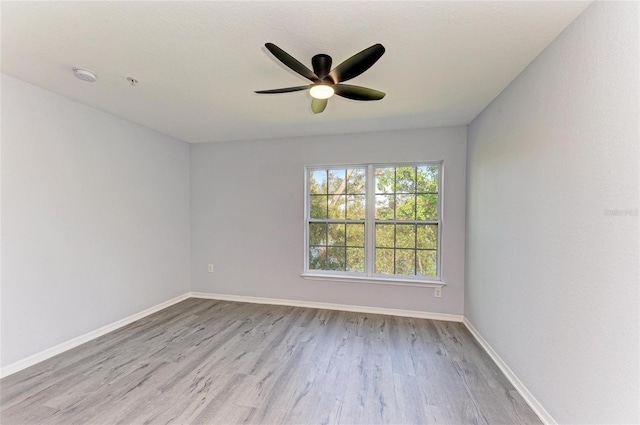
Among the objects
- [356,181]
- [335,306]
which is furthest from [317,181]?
[335,306]

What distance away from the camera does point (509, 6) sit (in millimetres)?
1365

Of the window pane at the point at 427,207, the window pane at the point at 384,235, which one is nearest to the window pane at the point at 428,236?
the window pane at the point at 427,207

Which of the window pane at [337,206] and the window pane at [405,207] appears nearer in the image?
the window pane at [405,207]

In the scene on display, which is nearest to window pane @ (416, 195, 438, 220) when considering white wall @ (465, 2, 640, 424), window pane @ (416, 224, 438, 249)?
window pane @ (416, 224, 438, 249)

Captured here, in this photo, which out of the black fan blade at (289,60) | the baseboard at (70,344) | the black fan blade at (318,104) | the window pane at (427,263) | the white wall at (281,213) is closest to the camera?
the black fan blade at (289,60)

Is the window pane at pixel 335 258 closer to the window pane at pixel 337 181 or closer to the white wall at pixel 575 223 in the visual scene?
the window pane at pixel 337 181

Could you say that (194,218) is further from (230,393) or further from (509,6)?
(509,6)

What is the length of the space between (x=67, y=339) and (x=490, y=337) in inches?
162

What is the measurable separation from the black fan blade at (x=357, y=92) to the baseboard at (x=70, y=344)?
340 cm

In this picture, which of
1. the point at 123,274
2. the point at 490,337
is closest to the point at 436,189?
the point at 490,337

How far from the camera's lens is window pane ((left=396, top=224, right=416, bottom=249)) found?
3.50 meters

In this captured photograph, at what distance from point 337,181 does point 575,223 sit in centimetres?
265

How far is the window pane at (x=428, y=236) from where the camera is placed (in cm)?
344

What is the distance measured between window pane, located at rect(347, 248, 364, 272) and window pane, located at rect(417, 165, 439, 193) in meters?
1.17
